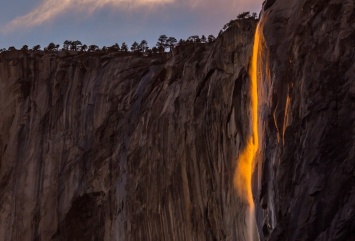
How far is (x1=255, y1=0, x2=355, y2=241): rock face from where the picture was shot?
2175 cm

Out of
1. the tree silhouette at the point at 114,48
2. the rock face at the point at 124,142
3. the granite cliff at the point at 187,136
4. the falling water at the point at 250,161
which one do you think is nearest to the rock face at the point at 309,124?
the granite cliff at the point at 187,136

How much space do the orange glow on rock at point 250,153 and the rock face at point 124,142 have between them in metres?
0.55

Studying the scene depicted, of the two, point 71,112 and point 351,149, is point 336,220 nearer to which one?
point 351,149

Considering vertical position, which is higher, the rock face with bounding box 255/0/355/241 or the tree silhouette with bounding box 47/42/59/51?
the tree silhouette with bounding box 47/42/59/51

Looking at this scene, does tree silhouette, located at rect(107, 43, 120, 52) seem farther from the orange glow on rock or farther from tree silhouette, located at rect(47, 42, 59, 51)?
the orange glow on rock

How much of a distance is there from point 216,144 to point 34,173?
2079 centimetres

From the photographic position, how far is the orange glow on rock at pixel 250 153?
32.5 meters

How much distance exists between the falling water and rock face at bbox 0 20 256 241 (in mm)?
574

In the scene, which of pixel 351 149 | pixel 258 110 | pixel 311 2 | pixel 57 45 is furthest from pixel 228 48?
pixel 57 45

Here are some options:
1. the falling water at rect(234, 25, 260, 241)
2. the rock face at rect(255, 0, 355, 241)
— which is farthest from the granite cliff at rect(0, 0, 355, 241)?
the falling water at rect(234, 25, 260, 241)

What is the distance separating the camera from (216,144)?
3706 centimetres

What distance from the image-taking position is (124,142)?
47.4m

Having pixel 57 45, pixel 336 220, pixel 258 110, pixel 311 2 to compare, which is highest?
pixel 57 45

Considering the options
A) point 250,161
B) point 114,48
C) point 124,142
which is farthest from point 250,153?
point 114,48
